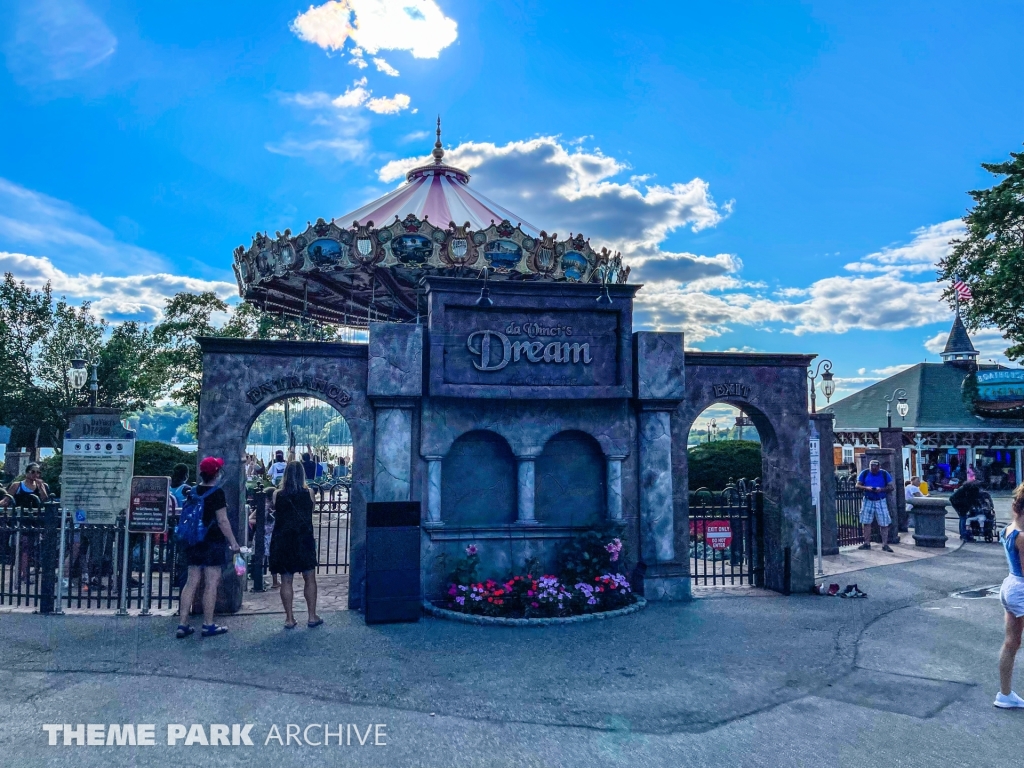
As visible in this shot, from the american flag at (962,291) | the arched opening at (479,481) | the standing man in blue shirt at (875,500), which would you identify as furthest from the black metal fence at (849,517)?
the american flag at (962,291)

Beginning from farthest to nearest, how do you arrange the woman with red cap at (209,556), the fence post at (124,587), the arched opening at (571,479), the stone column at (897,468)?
1. the stone column at (897,468)
2. the arched opening at (571,479)
3. the fence post at (124,587)
4. the woman with red cap at (209,556)

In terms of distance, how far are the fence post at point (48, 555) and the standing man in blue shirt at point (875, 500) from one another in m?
14.6

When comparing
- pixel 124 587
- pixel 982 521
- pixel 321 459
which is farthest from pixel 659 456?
pixel 321 459

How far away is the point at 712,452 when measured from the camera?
1800cm

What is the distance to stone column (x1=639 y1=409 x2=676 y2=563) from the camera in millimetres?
Answer: 9617

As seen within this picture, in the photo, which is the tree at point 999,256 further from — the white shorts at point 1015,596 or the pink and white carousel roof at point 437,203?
the white shorts at point 1015,596

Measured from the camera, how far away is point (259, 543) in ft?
34.9

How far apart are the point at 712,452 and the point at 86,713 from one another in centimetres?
1547

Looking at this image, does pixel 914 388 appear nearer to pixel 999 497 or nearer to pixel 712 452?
pixel 999 497

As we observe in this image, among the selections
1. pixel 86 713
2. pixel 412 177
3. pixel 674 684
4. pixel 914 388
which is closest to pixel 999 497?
pixel 914 388

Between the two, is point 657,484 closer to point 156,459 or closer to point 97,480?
point 97,480

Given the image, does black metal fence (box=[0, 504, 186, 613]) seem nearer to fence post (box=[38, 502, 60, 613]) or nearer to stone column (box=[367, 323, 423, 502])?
fence post (box=[38, 502, 60, 613])

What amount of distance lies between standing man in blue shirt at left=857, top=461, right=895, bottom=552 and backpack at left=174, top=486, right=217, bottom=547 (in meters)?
12.9

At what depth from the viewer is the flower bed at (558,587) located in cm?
848
